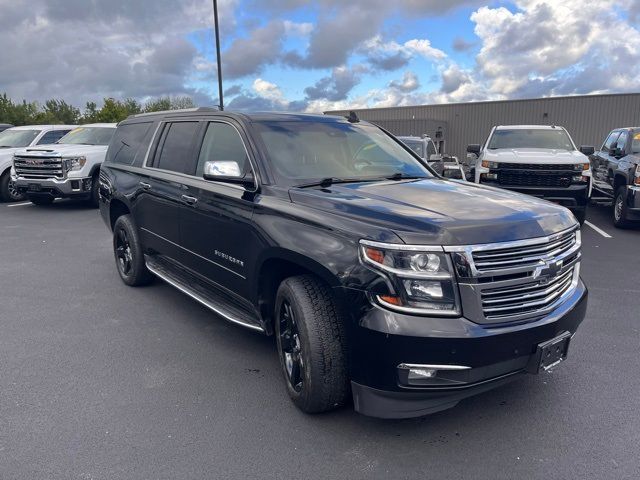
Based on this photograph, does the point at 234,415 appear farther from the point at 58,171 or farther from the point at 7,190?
the point at 7,190

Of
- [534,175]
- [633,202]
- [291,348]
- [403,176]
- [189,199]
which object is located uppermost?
[403,176]

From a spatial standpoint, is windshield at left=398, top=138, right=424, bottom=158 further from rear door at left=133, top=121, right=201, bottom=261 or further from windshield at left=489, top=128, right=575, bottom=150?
rear door at left=133, top=121, right=201, bottom=261

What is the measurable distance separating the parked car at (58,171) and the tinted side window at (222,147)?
856 cm

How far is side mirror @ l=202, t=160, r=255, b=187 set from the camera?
3.67 m

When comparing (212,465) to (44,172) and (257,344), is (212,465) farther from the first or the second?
(44,172)

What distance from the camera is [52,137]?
1427 cm

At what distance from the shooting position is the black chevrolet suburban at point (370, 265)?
2.72 meters

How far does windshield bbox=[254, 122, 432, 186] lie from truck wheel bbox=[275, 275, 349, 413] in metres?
0.87

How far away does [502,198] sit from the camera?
136 inches

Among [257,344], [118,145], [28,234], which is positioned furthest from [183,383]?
[28,234]

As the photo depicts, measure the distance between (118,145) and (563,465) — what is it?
558cm

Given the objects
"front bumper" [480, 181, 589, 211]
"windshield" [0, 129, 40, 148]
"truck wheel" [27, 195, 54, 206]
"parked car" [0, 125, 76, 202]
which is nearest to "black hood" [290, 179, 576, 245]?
"front bumper" [480, 181, 589, 211]

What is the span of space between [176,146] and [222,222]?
1.36 m

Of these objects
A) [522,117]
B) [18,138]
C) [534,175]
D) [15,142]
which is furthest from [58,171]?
[522,117]
